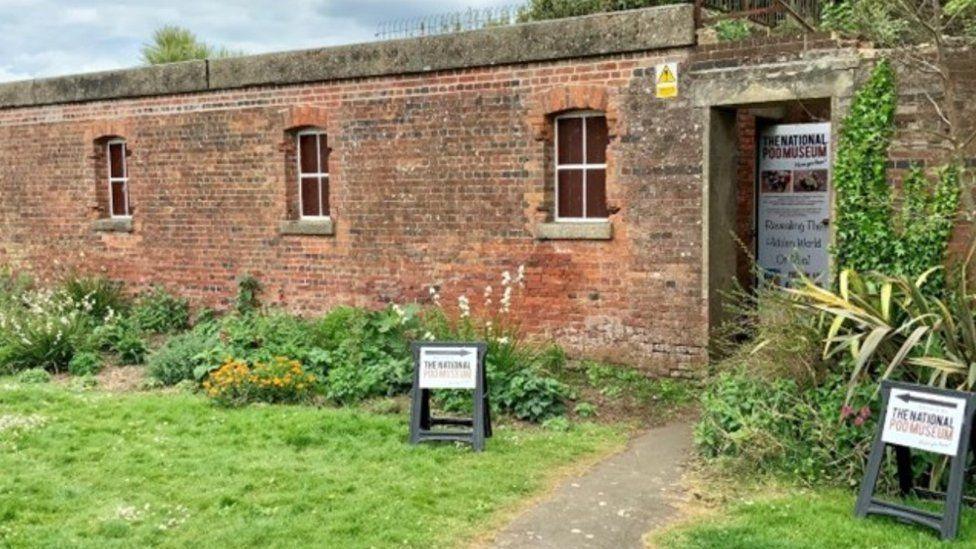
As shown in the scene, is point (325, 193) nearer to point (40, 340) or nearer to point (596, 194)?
point (40, 340)

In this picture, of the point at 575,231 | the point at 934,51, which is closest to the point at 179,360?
the point at 575,231

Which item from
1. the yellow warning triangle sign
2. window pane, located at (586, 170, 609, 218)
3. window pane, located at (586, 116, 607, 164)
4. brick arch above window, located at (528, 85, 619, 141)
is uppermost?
the yellow warning triangle sign

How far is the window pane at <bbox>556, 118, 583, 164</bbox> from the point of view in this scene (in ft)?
36.0

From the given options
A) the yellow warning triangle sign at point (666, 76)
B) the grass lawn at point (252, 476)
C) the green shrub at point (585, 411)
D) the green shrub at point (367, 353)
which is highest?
the yellow warning triangle sign at point (666, 76)

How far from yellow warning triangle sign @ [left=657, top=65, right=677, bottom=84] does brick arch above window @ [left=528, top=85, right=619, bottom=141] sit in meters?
0.57

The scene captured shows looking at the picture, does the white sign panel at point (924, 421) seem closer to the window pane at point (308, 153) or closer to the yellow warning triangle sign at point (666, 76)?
the yellow warning triangle sign at point (666, 76)

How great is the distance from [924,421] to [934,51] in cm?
388

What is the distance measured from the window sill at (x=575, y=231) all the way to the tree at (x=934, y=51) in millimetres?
3145

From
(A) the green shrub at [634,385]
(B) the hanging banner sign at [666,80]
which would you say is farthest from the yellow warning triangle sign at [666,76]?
(A) the green shrub at [634,385]

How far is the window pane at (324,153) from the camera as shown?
524 inches

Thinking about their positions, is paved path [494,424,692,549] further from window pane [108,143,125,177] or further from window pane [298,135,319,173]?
window pane [108,143,125,177]

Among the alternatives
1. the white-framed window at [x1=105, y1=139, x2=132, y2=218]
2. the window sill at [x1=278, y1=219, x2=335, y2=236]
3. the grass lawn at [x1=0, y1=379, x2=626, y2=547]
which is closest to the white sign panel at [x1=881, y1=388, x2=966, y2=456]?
the grass lawn at [x1=0, y1=379, x2=626, y2=547]

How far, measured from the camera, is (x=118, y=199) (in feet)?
52.5

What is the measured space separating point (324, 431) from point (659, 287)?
3874 millimetres
